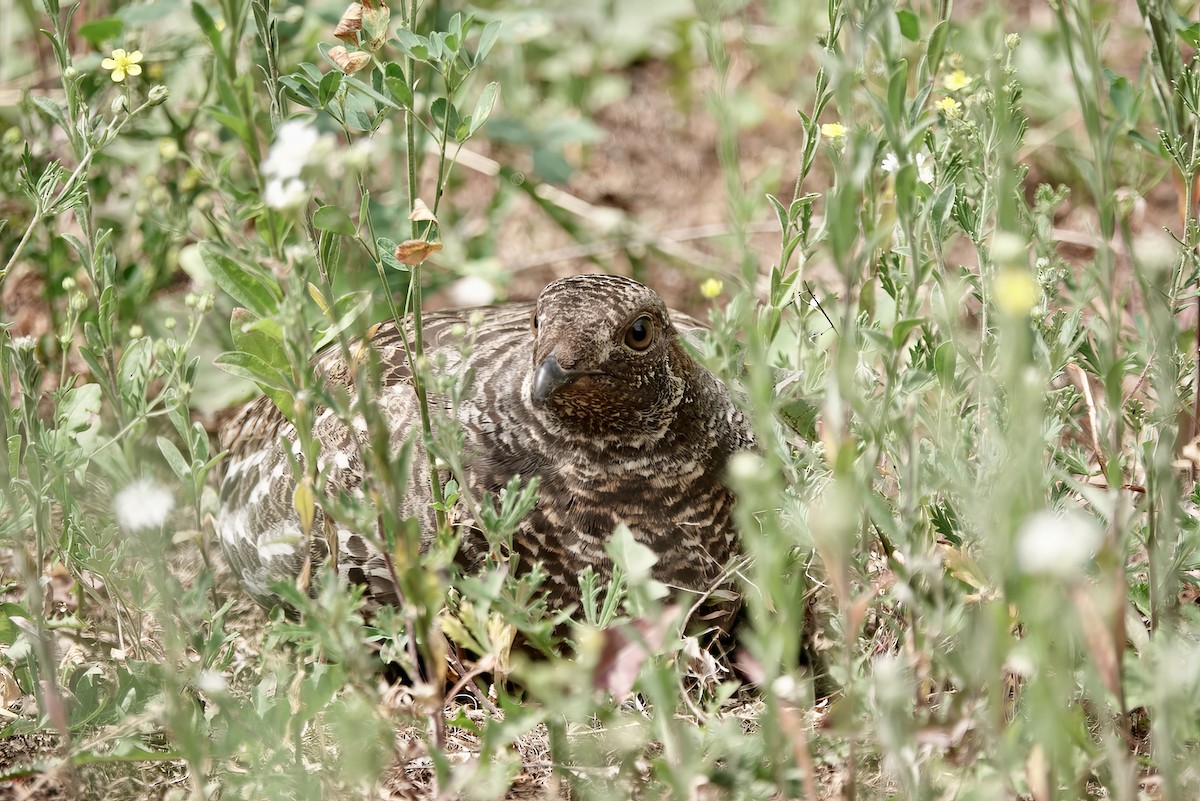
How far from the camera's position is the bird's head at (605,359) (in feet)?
9.25

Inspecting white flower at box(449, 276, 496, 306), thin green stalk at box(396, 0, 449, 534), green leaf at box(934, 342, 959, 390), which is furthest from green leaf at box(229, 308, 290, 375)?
white flower at box(449, 276, 496, 306)

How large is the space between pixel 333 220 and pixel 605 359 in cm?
95

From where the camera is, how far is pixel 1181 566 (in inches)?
90.4

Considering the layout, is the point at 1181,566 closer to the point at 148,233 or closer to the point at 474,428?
the point at 474,428

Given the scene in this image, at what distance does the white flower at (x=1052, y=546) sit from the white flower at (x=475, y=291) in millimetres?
2835

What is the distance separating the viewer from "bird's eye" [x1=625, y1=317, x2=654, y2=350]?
2.92m

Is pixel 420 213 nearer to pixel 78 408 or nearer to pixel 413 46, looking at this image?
pixel 413 46

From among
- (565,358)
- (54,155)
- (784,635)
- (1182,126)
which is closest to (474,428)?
(565,358)

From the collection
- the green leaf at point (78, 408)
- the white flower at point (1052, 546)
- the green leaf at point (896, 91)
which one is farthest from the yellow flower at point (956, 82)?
the green leaf at point (78, 408)

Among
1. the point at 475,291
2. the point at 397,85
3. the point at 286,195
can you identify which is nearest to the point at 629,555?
the point at 286,195

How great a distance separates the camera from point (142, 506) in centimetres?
214

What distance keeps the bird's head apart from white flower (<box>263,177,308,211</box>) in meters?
1.04

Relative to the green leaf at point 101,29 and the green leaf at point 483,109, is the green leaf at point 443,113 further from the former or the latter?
the green leaf at point 101,29

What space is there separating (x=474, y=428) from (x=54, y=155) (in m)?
2.15
